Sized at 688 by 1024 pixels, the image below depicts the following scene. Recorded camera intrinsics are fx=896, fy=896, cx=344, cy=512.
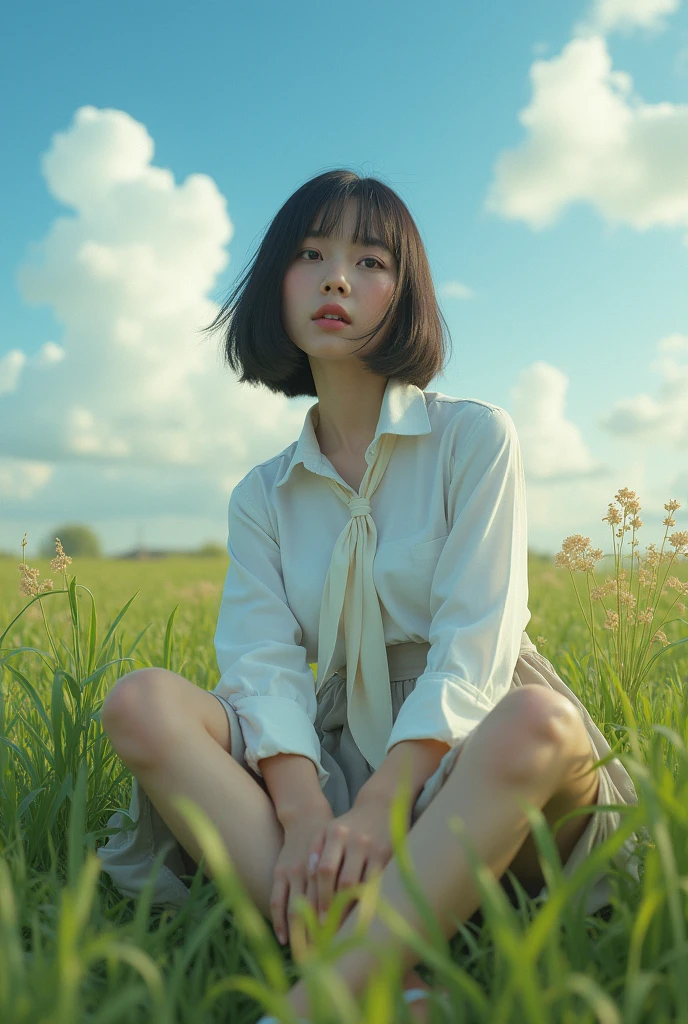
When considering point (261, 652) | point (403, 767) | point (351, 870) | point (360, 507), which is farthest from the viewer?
point (360, 507)

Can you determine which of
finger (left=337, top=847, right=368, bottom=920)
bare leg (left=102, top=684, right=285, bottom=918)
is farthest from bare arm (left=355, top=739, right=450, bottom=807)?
bare leg (left=102, top=684, right=285, bottom=918)

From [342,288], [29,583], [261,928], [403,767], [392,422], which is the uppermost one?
[342,288]

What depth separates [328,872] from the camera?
4.71ft

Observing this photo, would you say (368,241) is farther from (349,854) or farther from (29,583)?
(349,854)

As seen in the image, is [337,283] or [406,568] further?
[337,283]

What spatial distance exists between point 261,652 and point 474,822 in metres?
0.76

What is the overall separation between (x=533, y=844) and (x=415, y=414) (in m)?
1.01

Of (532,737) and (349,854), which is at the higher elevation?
(532,737)

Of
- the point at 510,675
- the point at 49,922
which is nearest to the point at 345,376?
the point at 510,675

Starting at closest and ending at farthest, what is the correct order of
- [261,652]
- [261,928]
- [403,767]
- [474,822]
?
[261,928] < [474,822] < [403,767] < [261,652]

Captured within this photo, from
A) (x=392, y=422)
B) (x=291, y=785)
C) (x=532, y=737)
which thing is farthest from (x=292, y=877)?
(x=392, y=422)

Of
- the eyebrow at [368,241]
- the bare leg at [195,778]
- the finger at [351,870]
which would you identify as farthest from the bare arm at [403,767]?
the eyebrow at [368,241]

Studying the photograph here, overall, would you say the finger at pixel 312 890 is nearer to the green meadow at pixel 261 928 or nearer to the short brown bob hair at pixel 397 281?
the green meadow at pixel 261 928

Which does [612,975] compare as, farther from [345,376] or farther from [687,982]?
[345,376]
